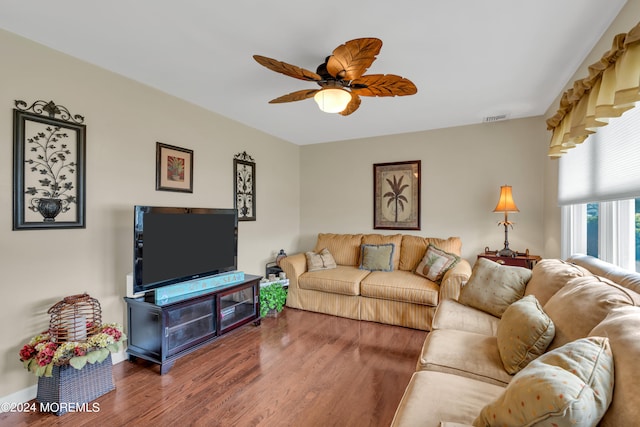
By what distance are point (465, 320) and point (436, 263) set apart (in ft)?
4.35

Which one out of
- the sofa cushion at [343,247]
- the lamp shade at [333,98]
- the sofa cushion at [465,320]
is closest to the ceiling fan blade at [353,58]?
the lamp shade at [333,98]

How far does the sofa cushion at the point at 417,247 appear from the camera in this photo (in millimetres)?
3805

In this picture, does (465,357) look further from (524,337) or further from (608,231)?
(608,231)

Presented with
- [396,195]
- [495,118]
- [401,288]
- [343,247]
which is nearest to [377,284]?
[401,288]

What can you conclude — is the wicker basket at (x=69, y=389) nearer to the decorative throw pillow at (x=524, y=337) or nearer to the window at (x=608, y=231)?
the decorative throw pillow at (x=524, y=337)

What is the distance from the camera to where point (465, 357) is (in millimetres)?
1605

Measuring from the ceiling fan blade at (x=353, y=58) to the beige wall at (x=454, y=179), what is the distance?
102 inches

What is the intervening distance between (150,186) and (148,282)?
947 millimetres

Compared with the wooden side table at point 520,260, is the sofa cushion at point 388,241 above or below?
above

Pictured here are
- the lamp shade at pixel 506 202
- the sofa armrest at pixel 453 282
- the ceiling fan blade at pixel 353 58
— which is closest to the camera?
the ceiling fan blade at pixel 353 58

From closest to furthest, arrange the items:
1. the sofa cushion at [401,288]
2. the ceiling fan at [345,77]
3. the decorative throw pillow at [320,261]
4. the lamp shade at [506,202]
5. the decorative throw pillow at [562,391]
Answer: the decorative throw pillow at [562,391] → the ceiling fan at [345,77] → the sofa cushion at [401,288] → the lamp shade at [506,202] → the decorative throw pillow at [320,261]

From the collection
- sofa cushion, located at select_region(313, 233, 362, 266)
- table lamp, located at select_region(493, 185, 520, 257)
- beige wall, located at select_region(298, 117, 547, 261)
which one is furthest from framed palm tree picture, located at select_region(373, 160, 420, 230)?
table lamp, located at select_region(493, 185, 520, 257)

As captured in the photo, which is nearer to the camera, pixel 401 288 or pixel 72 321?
pixel 72 321

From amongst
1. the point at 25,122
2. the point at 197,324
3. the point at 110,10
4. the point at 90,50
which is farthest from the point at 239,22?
the point at 197,324
